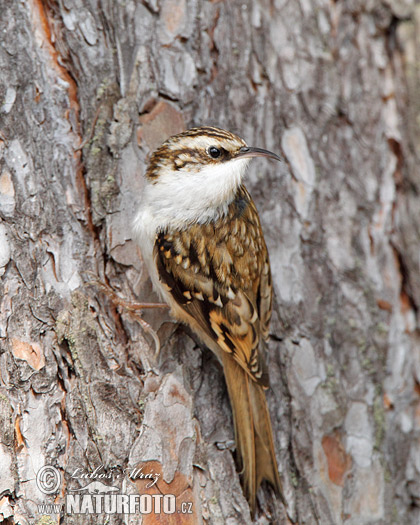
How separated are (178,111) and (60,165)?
53 centimetres

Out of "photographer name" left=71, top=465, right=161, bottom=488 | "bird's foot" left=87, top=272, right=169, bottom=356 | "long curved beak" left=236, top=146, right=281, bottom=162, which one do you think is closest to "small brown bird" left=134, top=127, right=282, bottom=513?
"long curved beak" left=236, top=146, right=281, bottom=162

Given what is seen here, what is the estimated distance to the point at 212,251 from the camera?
2.05m

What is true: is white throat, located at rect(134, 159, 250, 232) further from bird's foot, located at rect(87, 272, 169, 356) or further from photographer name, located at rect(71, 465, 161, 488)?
photographer name, located at rect(71, 465, 161, 488)

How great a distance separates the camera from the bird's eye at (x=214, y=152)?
6.53ft

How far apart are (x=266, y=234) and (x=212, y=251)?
1.05 ft

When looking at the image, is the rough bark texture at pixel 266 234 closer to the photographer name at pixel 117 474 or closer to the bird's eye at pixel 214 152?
the photographer name at pixel 117 474

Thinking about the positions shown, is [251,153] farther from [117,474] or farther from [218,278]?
[117,474]

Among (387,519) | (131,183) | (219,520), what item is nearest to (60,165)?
(131,183)

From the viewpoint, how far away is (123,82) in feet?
6.98

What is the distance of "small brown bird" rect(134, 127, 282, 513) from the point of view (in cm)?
200

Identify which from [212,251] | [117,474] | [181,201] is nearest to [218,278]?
[212,251]

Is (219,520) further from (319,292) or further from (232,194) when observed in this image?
(232,194)

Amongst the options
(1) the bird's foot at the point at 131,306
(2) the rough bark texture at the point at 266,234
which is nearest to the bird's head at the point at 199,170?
(2) the rough bark texture at the point at 266,234

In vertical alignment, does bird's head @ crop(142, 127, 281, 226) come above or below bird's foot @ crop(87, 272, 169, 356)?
above
